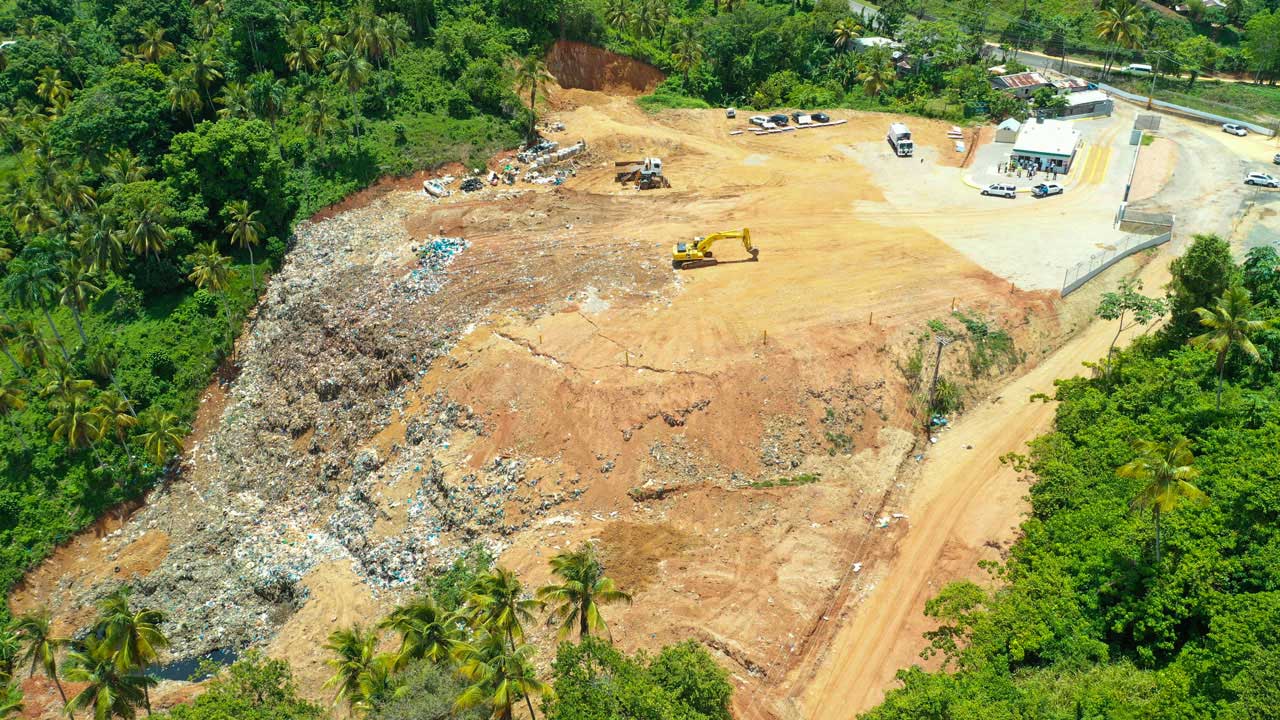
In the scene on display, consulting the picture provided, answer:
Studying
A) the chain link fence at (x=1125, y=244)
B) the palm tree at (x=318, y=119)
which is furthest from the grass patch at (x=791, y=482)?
the palm tree at (x=318, y=119)

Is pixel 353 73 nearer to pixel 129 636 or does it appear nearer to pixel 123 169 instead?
pixel 123 169

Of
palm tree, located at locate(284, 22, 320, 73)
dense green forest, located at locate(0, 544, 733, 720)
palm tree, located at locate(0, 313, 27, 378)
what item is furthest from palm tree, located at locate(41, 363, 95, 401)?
palm tree, located at locate(284, 22, 320, 73)

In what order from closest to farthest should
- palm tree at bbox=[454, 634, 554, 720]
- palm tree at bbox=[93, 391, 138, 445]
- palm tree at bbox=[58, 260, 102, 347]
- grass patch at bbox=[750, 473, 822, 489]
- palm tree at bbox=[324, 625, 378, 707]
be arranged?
1. palm tree at bbox=[454, 634, 554, 720]
2. palm tree at bbox=[324, 625, 378, 707]
3. grass patch at bbox=[750, 473, 822, 489]
4. palm tree at bbox=[93, 391, 138, 445]
5. palm tree at bbox=[58, 260, 102, 347]

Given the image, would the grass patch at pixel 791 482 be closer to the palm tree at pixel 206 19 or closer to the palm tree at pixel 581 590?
the palm tree at pixel 581 590

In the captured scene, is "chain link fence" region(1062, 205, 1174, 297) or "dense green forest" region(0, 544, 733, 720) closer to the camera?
"dense green forest" region(0, 544, 733, 720)

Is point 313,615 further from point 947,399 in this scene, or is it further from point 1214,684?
point 1214,684

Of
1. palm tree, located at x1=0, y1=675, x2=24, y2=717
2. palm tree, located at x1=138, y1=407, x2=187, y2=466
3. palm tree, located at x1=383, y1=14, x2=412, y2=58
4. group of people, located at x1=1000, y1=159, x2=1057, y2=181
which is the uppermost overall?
palm tree, located at x1=383, y1=14, x2=412, y2=58

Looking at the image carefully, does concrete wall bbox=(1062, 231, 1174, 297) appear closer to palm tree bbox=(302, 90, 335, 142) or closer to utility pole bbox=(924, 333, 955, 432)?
utility pole bbox=(924, 333, 955, 432)

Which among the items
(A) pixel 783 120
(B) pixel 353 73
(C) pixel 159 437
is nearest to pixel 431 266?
(C) pixel 159 437
